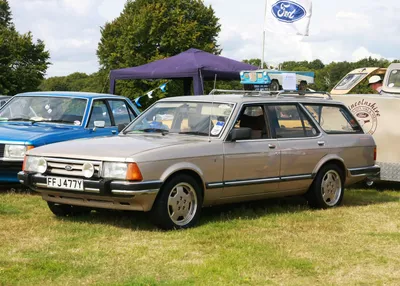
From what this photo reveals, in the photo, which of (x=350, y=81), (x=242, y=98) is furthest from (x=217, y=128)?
(x=350, y=81)

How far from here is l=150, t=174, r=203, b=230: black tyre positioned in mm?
6789

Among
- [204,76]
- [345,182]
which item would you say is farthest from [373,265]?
[204,76]

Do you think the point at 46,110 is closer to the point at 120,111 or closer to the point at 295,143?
the point at 120,111

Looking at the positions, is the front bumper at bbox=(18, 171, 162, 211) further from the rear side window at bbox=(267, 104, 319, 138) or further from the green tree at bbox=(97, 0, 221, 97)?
the green tree at bbox=(97, 0, 221, 97)

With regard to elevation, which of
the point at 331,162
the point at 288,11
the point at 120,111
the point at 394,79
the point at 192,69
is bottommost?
the point at 331,162

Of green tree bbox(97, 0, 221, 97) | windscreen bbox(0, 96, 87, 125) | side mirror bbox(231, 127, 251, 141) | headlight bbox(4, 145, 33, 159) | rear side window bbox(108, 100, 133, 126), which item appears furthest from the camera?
green tree bbox(97, 0, 221, 97)

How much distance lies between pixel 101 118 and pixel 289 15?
11261 mm

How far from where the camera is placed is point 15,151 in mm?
9000

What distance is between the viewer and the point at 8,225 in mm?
7047

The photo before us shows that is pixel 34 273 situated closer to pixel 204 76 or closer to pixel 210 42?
pixel 204 76

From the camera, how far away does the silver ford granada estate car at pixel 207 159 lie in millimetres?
6703

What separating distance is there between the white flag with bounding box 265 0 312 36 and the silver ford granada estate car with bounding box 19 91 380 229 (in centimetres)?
1116

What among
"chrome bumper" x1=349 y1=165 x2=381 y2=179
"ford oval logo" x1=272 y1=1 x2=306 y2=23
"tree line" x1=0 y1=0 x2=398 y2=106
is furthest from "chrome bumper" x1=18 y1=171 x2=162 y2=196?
"tree line" x1=0 y1=0 x2=398 y2=106

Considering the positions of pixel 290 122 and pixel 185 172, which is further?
pixel 290 122
